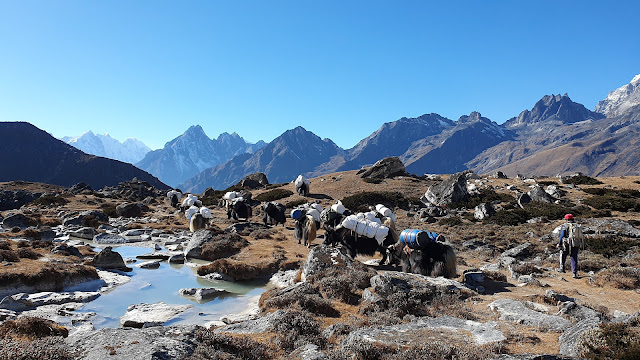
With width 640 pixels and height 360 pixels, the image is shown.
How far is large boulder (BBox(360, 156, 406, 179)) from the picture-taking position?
45825 millimetres

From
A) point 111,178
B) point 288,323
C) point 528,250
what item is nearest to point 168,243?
point 288,323

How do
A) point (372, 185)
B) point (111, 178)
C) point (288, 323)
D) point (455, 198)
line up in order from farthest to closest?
1. point (111, 178)
2. point (372, 185)
3. point (455, 198)
4. point (288, 323)

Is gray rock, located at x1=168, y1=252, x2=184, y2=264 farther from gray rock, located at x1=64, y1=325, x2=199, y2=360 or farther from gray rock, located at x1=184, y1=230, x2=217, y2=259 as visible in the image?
gray rock, located at x1=64, y1=325, x2=199, y2=360

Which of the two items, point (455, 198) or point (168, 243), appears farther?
point (455, 198)

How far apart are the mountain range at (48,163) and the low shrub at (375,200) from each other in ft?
438

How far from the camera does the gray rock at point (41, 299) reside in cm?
1030

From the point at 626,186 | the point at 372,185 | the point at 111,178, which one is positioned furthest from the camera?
the point at 111,178

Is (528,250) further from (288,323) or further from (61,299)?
(61,299)

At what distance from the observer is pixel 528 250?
16.8 meters

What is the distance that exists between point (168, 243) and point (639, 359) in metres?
23.0

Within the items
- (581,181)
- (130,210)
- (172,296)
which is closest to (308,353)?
(172,296)

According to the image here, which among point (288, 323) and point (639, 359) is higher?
point (639, 359)

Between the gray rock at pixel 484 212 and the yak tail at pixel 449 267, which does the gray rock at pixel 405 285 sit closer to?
the yak tail at pixel 449 267

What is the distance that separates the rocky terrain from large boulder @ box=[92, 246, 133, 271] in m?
0.05
